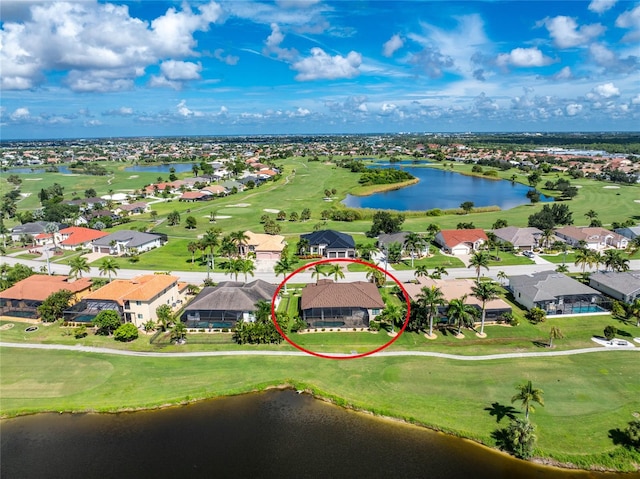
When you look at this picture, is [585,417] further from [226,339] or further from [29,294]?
[29,294]

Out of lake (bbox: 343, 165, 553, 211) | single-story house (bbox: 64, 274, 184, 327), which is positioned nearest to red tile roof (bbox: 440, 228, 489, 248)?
lake (bbox: 343, 165, 553, 211)

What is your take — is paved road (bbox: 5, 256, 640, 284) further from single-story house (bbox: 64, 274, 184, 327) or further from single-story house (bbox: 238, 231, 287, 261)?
single-story house (bbox: 64, 274, 184, 327)

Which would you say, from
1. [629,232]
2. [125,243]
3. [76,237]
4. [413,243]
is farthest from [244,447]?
[629,232]

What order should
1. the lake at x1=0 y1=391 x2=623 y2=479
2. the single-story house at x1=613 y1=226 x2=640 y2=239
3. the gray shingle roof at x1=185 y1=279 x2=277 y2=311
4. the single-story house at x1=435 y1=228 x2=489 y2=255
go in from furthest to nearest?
the single-story house at x1=613 y1=226 x2=640 y2=239 → the single-story house at x1=435 y1=228 x2=489 y2=255 → the gray shingle roof at x1=185 y1=279 x2=277 y2=311 → the lake at x1=0 y1=391 x2=623 y2=479

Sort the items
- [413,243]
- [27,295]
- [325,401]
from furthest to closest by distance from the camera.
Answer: [413,243], [27,295], [325,401]

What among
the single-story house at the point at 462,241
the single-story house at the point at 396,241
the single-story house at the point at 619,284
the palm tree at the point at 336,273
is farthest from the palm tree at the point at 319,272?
the single-story house at the point at 619,284

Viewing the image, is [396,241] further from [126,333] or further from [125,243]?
[125,243]
